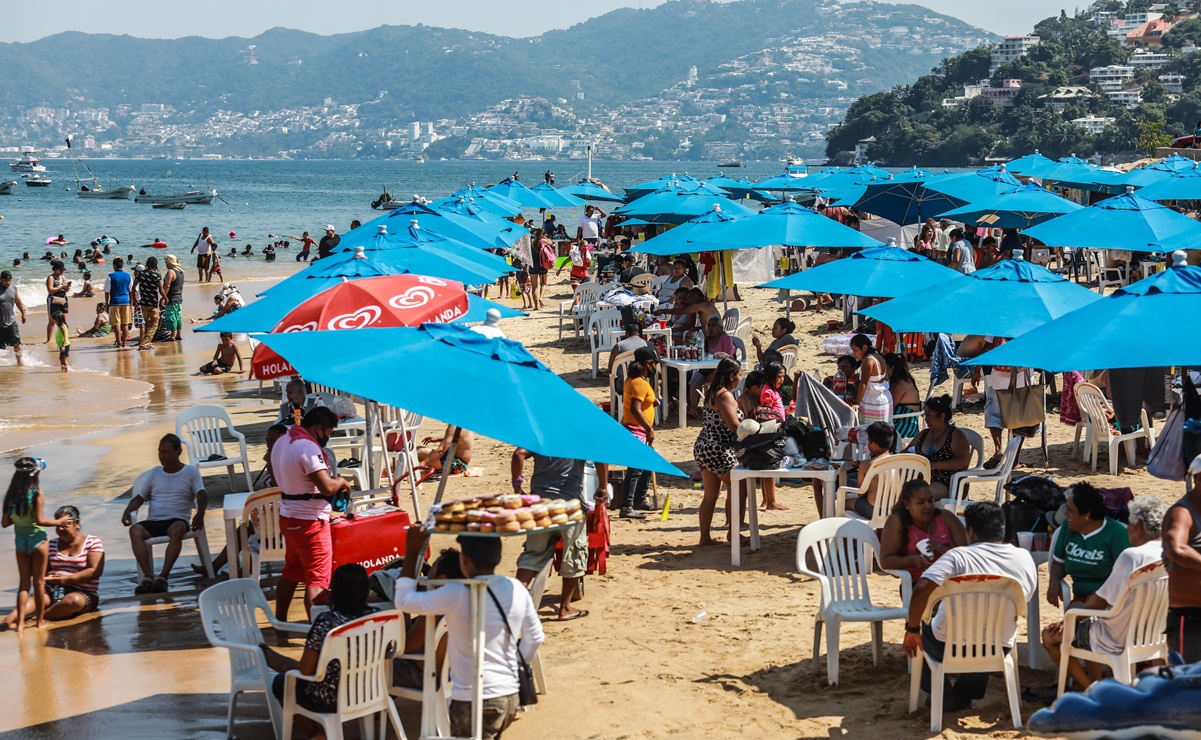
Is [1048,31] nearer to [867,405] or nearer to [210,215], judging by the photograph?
[210,215]

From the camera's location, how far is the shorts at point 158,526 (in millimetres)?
8070

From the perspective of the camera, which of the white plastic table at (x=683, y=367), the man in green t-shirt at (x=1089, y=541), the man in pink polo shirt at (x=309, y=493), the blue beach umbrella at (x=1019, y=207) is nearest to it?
the man in green t-shirt at (x=1089, y=541)

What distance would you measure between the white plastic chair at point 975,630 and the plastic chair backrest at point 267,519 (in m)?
4.10

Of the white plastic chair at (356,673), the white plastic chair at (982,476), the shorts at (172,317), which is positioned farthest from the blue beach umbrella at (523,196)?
the white plastic chair at (356,673)

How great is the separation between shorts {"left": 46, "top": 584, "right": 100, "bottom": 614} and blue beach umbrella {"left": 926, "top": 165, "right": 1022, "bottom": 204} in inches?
575

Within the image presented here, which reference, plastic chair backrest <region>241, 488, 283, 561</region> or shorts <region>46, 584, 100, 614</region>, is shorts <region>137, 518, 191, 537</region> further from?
plastic chair backrest <region>241, 488, 283, 561</region>

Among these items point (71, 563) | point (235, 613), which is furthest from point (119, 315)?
point (235, 613)

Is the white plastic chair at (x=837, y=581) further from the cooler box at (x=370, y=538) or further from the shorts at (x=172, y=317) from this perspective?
the shorts at (x=172, y=317)

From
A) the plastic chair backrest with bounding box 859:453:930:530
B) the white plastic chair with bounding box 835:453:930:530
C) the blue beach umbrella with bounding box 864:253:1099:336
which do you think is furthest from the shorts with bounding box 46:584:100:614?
the blue beach umbrella with bounding box 864:253:1099:336

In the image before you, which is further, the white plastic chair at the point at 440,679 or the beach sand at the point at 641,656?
the beach sand at the point at 641,656

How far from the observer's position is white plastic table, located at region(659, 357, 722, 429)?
473 inches

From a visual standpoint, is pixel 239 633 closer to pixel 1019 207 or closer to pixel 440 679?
pixel 440 679

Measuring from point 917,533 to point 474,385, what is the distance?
2.54 metres

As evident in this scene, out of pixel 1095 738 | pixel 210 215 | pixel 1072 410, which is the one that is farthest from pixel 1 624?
pixel 210 215
